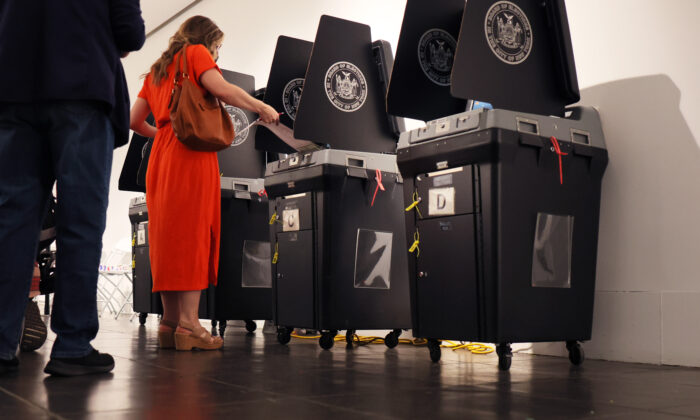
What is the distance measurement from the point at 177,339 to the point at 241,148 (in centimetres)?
170

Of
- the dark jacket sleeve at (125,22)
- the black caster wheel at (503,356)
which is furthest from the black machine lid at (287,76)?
the black caster wheel at (503,356)

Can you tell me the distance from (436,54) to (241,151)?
167 cm

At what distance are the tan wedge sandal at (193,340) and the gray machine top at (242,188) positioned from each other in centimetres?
121

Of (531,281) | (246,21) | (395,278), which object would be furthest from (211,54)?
(246,21)

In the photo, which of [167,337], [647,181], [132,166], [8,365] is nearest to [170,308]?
[167,337]

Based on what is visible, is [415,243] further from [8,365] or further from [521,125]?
[8,365]

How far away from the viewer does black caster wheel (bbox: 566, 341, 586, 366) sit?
8.09ft

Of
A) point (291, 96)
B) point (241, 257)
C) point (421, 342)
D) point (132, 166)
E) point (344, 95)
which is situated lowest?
point (421, 342)

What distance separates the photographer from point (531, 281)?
2332 millimetres

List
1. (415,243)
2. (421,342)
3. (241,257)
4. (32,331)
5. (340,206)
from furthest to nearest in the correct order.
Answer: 1. (241,257)
2. (421,342)
3. (340,206)
4. (32,331)
5. (415,243)

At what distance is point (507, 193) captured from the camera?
2.29 metres

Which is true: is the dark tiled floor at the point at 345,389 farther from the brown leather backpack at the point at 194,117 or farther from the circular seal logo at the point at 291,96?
the circular seal logo at the point at 291,96

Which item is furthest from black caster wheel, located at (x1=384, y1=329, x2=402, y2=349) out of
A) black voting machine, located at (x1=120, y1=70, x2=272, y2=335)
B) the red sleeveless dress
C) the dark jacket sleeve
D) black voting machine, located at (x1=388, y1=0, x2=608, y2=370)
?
the dark jacket sleeve

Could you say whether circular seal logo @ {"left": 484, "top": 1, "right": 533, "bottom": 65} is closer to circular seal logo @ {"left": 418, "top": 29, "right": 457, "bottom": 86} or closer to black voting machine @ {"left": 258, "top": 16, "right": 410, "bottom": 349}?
circular seal logo @ {"left": 418, "top": 29, "right": 457, "bottom": 86}
